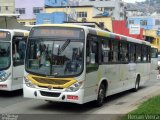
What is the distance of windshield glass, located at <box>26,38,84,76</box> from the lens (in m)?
12.4

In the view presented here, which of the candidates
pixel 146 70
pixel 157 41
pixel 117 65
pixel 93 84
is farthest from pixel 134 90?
pixel 157 41

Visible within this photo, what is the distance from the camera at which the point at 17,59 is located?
52.6 ft

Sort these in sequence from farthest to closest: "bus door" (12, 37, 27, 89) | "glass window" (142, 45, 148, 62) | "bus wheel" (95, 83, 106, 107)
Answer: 1. "glass window" (142, 45, 148, 62)
2. "bus door" (12, 37, 27, 89)
3. "bus wheel" (95, 83, 106, 107)

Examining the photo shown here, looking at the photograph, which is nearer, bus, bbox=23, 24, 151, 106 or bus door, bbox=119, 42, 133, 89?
bus, bbox=23, 24, 151, 106

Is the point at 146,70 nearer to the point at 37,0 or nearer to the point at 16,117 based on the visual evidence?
the point at 16,117

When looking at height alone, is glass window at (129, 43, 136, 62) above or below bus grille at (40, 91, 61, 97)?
above

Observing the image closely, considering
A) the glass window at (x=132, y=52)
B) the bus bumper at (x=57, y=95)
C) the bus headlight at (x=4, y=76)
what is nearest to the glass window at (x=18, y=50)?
the bus headlight at (x=4, y=76)

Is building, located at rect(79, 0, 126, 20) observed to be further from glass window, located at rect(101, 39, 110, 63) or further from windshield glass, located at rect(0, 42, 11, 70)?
glass window, located at rect(101, 39, 110, 63)

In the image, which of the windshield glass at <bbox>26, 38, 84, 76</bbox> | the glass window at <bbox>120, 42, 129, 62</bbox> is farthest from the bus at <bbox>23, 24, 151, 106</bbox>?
the glass window at <bbox>120, 42, 129, 62</bbox>

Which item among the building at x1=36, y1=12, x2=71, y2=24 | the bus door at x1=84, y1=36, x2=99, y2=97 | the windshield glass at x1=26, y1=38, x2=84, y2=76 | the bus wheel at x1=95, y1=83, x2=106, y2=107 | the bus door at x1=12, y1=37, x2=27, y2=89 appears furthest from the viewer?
the building at x1=36, y1=12, x2=71, y2=24

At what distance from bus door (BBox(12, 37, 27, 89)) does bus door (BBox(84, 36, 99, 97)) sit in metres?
3.75

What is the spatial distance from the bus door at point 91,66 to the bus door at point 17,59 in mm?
3746

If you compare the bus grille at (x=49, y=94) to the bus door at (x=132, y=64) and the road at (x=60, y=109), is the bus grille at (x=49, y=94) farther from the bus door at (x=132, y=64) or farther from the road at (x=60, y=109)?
the bus door at (x=132, y=64)

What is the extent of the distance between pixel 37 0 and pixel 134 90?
70.1 m
